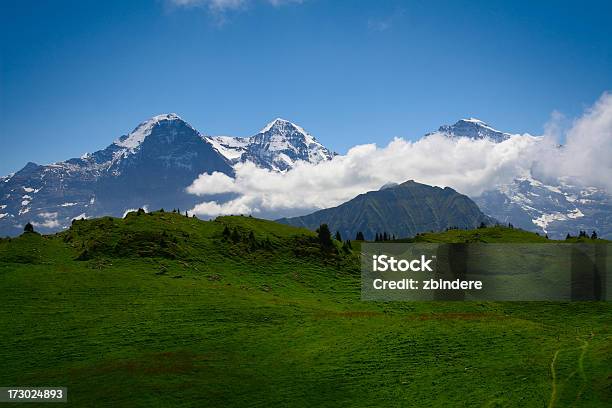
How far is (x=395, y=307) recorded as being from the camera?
363ft

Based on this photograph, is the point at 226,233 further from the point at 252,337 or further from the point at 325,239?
the point at 252,337

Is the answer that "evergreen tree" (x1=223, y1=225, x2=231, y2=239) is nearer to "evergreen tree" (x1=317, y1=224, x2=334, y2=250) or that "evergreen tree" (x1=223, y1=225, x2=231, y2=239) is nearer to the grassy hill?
the grassy hill

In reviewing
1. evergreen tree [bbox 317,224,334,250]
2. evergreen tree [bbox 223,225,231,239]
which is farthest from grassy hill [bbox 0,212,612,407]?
evergreen tree [bbox 317,224,334,250]

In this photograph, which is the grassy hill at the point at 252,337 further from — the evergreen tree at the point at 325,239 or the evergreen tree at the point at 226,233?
the evergreen tree at the point at 325,239

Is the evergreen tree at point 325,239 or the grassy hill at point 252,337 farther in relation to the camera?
the evergreen tree at point 325,239

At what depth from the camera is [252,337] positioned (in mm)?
82562

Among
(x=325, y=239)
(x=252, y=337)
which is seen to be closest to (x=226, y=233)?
(x=325, y=239)

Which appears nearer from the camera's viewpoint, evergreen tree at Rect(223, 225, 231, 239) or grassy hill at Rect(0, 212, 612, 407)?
grassy hill at Rect(0, 212, 612, 407)

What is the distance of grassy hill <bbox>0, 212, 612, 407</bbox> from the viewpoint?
204 ft

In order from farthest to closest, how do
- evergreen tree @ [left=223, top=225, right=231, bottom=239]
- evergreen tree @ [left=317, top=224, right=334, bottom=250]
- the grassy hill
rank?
evergreen tree @ [left=317, top=224, right=334, bottom=250]
evergreen tree @ [left=223, top=225, right=231, bottom=239]
the grassy hill

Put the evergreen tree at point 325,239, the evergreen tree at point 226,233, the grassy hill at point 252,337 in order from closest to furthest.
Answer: the grassy hill at point 252,337 < the evergreen tree at point 226,233 < the evergreen tree at point 325,239

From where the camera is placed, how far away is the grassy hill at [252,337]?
62.1 meters

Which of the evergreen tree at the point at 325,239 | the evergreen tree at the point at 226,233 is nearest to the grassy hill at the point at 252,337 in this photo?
the evergreen tree at the point at 226,233

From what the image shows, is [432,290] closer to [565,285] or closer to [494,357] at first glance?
[565,285]
